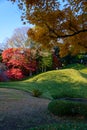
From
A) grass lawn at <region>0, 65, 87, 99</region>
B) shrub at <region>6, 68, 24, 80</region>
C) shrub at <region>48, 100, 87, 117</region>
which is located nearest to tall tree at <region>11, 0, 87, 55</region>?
shrub at <region>48, 100, 87, 117</region>

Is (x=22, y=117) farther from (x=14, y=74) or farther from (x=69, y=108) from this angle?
(x=14, y=74)

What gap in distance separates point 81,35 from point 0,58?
30.0m

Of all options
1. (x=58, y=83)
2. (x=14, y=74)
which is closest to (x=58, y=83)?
(x=58, y=83)

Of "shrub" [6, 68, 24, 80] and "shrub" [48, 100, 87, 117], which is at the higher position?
"shrub" [48, 100, 87, 117]

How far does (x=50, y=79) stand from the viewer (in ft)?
113

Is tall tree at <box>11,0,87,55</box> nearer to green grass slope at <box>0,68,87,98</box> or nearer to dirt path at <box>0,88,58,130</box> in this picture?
dirt path at <box>0,88,58,130</box>

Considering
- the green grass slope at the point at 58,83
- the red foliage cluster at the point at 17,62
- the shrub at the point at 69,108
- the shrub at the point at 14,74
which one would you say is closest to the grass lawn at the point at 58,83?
the green grass slope at the point at 58,83

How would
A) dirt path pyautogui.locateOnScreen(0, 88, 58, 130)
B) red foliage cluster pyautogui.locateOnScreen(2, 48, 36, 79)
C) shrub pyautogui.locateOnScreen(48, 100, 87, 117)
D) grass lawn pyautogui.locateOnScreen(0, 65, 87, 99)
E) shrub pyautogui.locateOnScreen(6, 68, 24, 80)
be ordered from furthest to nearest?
red foliage cluster pyautogui.locateOnScreen(2, 48, 36, 79)
shrub pyautogui.locateOnScreen(6, 68, 24, 80)
grass lawn pyautogui.locateOnScreen(0, 65, 87, 99)
shrub pyautogui.locateOnScreen(48, 100, 87, 117)
dirt path pyautogui.locateOnScreen(0, 88, 58, 130)

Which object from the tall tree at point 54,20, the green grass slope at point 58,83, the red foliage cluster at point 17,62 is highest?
the tall tree at point 54,20

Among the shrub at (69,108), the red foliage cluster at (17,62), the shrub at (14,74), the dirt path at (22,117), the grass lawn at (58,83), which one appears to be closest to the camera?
the dirt path at (22,117)

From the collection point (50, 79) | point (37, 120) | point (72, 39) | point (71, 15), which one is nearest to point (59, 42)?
point (72, 39)

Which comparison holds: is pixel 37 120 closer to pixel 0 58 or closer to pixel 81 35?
pixel 81 35

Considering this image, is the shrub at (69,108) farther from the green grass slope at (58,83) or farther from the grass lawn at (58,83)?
the green grass slope at (58,83)

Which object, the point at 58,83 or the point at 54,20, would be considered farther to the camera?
the point at 58,83
